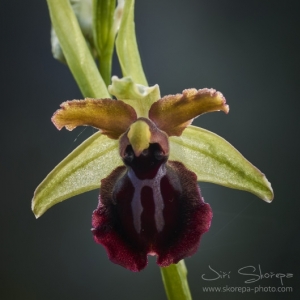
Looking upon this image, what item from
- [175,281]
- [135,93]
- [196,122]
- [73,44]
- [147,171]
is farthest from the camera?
[196,122]

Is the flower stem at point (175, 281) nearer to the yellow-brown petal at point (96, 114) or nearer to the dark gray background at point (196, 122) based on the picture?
the yellow-brown petal at point (96, 114)

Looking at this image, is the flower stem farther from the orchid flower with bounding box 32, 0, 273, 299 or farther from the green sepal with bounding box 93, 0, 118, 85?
the green sepal with bounding box 93, 0, 118, 85

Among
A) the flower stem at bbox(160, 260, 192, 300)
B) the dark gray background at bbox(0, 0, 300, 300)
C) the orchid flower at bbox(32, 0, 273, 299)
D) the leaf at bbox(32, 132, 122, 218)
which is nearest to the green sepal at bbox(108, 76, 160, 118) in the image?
the orchid flower at bbox(32, 0, 273, 299)

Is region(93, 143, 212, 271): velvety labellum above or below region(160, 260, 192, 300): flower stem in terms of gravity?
above

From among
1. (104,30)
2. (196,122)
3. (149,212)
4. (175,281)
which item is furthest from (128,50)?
(196,122)

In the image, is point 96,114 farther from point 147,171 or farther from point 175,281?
A: point 175,281

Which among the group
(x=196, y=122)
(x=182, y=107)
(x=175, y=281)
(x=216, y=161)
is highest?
(x=196, y=122)

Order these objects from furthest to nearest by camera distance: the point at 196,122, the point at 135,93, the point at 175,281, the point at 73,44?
1. the point at 196,122
2. the point at 73,44
3. the point at 175,281
4. the point at 135,93

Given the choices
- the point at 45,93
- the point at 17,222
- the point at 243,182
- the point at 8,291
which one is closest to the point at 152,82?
the point at 45,93

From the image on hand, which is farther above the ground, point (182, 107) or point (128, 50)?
point (128, 50)
